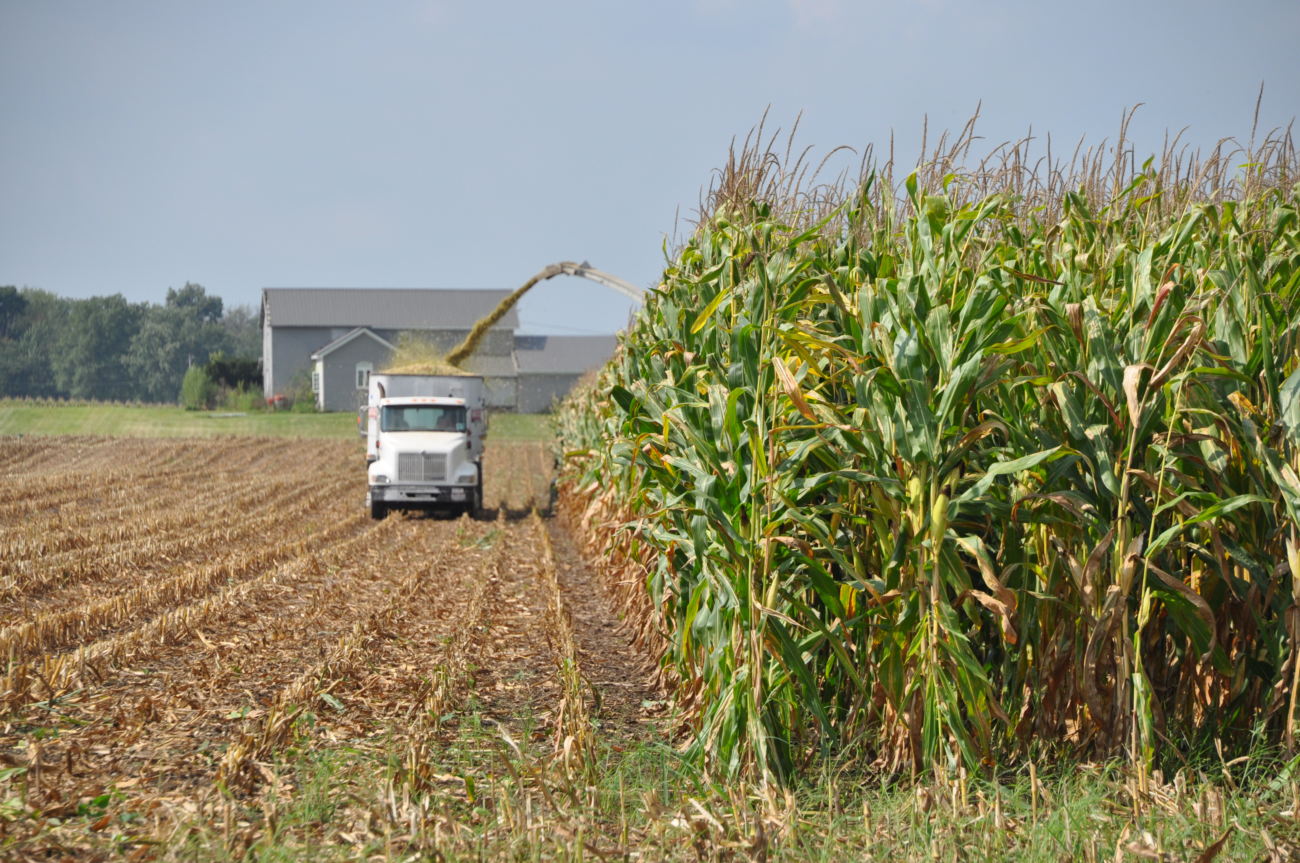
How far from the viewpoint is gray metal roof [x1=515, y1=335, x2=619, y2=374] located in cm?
6912

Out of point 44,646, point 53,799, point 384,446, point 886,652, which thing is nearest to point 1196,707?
point 886,652

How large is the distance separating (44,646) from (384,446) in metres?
12.1

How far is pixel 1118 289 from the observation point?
19.7 ft

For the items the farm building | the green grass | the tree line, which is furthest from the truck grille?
the tree line

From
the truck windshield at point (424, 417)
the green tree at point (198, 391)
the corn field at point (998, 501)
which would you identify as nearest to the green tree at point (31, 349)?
the green tree at point (198, 391)

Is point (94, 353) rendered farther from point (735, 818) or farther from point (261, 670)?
point (735, 818)

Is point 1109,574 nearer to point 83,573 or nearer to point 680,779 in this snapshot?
point 680,779

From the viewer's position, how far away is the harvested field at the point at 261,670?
5.07 metres

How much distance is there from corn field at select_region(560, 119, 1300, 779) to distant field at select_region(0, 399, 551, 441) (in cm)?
3613

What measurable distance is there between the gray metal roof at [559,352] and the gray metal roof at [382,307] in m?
2.28

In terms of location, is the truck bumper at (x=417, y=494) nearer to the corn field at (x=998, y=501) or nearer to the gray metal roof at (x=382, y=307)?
the corn field at (x=998, y=501)

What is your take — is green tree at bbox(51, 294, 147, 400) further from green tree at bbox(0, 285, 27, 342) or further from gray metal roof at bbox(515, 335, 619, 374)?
gray metal roof at bbox(515, 335, 619, 374)

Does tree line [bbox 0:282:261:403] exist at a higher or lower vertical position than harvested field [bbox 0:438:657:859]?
higher

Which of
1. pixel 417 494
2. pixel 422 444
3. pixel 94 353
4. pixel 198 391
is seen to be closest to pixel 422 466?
pixel 422 444
